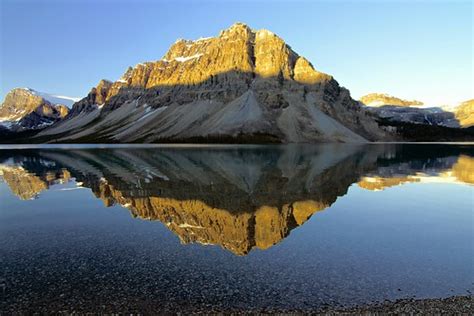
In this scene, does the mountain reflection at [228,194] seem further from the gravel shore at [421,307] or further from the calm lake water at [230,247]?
the gravel shore at [421,307]

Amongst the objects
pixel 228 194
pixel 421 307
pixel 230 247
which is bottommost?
pixel 421 307

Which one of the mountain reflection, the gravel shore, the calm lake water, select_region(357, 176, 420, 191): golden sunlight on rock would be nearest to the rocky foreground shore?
the gravel shore

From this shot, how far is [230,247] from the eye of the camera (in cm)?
2434

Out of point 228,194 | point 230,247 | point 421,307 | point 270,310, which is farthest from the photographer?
point 228,194

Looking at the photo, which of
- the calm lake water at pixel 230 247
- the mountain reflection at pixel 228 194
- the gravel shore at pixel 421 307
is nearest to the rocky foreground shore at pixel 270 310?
the gravel shore at pixel 421 307

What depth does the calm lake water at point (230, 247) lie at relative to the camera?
17188mm

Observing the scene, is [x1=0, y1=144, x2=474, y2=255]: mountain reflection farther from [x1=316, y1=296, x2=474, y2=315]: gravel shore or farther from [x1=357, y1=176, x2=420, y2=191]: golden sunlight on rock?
[x1=316, y1=296, x2=474, y2=315]: gravel shore

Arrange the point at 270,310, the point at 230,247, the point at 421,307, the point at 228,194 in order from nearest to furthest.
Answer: the point at 270,310, the point at 421,307, the point at 230,247, the point at 228,194

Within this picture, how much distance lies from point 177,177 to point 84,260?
36157 mm

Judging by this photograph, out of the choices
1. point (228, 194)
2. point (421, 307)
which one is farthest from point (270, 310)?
point (228, 194)

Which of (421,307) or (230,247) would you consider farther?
(230,247)


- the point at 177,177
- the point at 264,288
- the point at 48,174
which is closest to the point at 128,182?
the point at 177,177

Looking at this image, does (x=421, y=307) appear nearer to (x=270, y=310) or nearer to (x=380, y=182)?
(x=270, y=310)

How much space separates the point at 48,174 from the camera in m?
69.1
